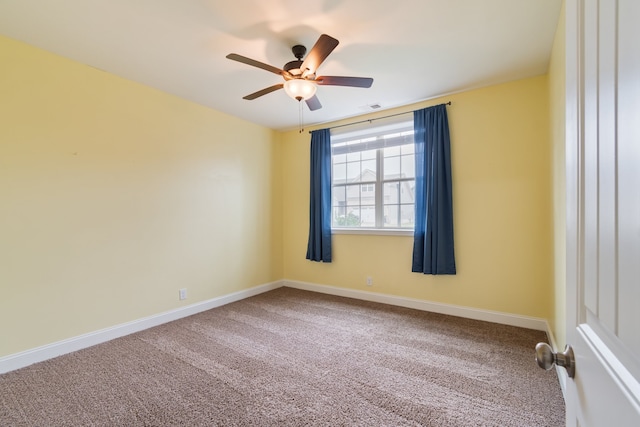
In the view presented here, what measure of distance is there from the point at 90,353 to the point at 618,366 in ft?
11.3

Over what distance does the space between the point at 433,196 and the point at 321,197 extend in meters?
1.62

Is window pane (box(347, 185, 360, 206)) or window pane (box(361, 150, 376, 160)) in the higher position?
window pane (box(361, 150, 376, 160))

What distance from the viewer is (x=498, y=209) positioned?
326cm

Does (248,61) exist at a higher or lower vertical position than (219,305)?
higher

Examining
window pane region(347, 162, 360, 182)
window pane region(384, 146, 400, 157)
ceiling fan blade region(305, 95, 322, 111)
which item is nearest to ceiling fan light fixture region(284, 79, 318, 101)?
ceiling fan blade region(305, 95, 322, 111)

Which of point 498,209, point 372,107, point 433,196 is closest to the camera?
point 498,209

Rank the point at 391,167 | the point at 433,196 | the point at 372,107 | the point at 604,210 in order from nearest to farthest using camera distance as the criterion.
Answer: the point at 604,210 → the point at 433,196 → the point at 372,107 → the point at 391,167

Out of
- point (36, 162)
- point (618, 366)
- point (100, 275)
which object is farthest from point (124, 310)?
point (618, 366)

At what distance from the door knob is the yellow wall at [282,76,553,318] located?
2.72 m

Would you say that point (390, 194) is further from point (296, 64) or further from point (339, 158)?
point (296, 64)

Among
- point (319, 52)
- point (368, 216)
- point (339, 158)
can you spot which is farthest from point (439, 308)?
point (319, 52)

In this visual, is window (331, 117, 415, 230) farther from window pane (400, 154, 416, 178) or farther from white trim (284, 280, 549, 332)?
white trim (284, 280, 549, 332)

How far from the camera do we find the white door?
411 millimetres

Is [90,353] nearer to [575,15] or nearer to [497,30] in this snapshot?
[575,15]
